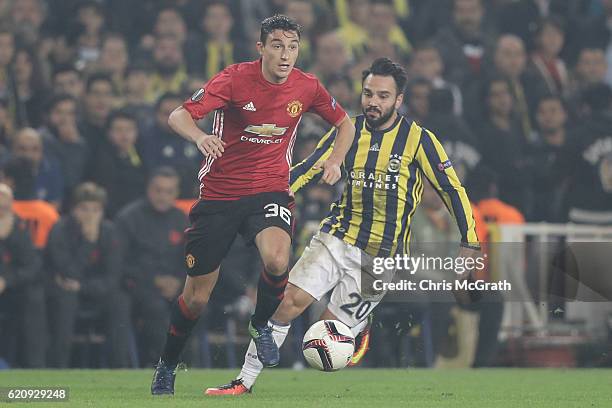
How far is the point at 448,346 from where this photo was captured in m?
13.4

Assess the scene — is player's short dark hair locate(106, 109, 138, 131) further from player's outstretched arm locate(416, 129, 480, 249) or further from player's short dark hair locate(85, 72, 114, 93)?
player's outstretched arm locate(416, 129, 480, 249)

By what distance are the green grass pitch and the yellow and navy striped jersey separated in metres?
1.12

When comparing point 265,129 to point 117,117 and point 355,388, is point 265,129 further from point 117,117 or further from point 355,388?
point 117,117

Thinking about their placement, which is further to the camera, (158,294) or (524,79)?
(524,79)

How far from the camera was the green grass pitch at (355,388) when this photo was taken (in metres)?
8.68

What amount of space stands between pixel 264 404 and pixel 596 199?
23.2 feet

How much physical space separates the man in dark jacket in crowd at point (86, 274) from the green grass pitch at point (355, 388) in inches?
21.8

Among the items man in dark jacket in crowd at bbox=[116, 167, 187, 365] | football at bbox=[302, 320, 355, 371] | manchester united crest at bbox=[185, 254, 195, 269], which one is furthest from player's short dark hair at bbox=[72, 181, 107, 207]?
football at bbox=[302, 320, 355, 371]

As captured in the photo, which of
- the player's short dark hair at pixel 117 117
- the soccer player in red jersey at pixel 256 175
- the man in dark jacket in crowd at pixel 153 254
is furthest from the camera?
the player's short dark hair at pixel 117 117

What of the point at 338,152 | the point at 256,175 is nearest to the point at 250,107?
the point at 256,175

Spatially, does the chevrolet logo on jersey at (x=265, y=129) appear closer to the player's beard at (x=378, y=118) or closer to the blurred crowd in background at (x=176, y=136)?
the player's beard at (x=378, y=118)

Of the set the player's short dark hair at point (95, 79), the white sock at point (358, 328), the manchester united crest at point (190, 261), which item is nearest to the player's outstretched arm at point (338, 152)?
the manchester united crest at point (190, 261)

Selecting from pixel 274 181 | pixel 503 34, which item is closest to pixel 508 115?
pixel 503 34

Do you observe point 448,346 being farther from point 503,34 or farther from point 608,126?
point 503,34
